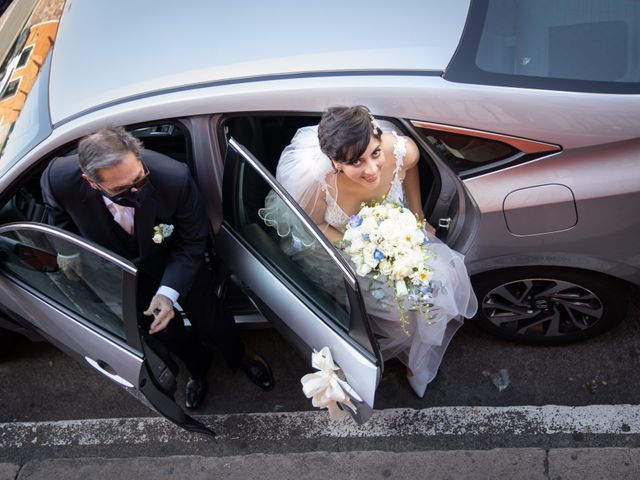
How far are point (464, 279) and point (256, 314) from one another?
106 cm

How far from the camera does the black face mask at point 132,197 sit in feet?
7.26

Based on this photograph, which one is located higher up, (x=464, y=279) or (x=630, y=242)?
(x=630, y=242)

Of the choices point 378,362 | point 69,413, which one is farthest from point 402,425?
point 69,413

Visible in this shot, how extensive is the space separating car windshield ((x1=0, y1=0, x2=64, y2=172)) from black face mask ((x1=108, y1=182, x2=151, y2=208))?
567 mm

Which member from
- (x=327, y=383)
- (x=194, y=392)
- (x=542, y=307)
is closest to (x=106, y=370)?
(x=194, y=392)

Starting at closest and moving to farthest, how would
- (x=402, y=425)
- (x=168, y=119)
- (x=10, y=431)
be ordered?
(x=168, y=119) → (x=402, y=425) → (x=10, y=431)

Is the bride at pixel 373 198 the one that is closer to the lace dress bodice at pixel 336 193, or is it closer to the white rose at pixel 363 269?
the lace dress bodice at pixel 336 193

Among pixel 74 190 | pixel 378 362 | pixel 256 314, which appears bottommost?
pixel 256 314

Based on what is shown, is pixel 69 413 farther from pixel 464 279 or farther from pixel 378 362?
pixel 464 279

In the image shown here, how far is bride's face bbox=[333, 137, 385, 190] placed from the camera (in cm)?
232

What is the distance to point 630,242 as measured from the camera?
2455 millimetres

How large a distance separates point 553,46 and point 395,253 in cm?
99

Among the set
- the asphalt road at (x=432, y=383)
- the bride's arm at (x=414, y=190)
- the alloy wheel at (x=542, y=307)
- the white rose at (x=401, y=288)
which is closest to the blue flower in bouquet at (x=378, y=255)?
the white rose at (x=401, y=288)

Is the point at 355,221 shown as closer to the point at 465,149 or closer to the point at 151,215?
the point at 465,149
